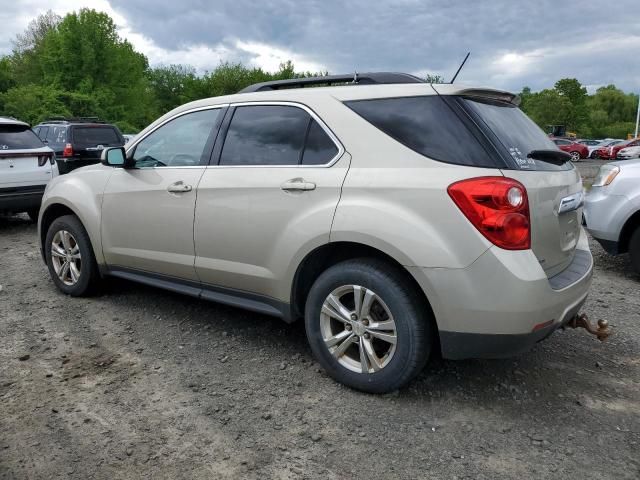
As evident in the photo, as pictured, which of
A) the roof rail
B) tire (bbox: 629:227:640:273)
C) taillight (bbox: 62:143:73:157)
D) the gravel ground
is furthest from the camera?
taillight (bbox: 62:143:73:157)

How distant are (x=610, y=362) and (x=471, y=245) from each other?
1752 millimetres

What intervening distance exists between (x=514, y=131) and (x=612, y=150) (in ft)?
122

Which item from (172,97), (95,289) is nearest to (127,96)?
(172,97)

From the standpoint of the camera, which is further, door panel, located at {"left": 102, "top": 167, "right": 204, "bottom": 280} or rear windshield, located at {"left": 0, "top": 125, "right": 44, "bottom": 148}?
rear windshield, located at {"left": 0, "top": 125, "right": 44, "bottom": 148}

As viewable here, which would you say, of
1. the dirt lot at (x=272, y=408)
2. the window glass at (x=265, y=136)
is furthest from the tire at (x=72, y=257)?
the window glass at (x=265, y=136)

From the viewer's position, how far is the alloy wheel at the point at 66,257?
4.73 m

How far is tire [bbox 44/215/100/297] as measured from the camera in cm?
460

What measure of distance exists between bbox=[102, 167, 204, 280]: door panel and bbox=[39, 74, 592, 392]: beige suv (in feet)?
0.05

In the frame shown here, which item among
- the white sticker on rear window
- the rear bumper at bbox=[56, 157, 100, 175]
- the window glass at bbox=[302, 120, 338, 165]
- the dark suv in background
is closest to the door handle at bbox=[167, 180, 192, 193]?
the window glass at bbox=[302, 120, 338, 165]

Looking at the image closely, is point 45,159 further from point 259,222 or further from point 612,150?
point 612,150

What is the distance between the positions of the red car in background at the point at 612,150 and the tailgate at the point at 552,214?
1389 inches

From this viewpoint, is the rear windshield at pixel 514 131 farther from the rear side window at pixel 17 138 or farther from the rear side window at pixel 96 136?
the rear side window at pixel 96 136

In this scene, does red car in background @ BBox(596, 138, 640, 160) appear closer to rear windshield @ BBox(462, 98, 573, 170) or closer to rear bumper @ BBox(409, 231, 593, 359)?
rear windshield @ BBox(462, 98, 573, 170)

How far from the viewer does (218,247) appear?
141 inches
